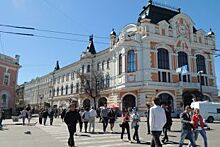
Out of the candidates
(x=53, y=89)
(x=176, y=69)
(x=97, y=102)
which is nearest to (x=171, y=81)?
(x=176, y=69)

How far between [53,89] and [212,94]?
46.3m

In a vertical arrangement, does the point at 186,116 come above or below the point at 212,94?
below

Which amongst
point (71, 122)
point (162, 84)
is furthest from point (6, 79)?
point (71, 122)

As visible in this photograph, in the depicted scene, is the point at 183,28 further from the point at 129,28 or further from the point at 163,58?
the point at 129,28

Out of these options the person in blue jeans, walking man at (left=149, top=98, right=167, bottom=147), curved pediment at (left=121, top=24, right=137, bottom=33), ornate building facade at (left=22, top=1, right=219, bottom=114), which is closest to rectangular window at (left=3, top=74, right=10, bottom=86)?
ornate building facade at (left=22, top=1, right=219, bottom=114)

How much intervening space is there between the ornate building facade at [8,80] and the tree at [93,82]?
12.6m

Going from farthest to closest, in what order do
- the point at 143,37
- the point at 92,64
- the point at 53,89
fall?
the point at 53,89
the point at 92,64
the point at 143,37

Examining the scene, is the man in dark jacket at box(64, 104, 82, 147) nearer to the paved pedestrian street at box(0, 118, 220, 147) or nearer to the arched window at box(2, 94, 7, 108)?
the paved pedestrian street at box(0, 118, 220, 147)

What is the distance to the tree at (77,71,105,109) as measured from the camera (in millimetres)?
49519

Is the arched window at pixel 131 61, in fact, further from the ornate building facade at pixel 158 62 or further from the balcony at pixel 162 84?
the balcony at pixel 162 84

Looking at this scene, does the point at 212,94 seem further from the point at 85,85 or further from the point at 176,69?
the point at 85,85

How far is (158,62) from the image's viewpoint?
4234cm

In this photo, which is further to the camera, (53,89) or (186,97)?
(53,89)

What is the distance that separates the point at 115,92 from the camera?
44688 mm
